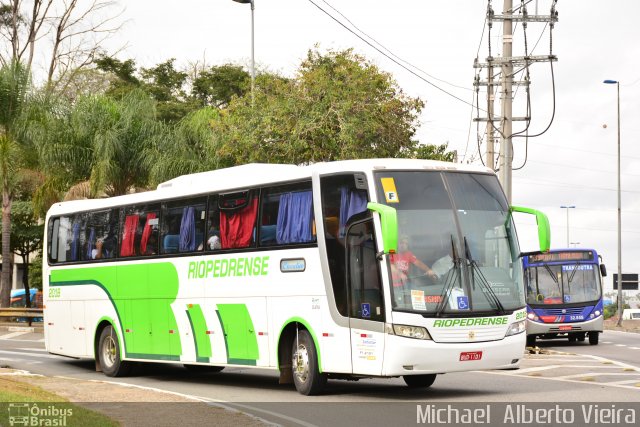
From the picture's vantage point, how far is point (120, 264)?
2211cm

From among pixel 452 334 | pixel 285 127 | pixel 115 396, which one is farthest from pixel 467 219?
pixel 285 127

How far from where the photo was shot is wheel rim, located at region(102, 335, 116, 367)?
2262cm

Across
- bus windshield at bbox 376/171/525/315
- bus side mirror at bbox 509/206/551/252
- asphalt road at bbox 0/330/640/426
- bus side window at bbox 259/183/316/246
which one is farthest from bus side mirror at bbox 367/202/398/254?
bus side mirror at bbox 509/206/551/252

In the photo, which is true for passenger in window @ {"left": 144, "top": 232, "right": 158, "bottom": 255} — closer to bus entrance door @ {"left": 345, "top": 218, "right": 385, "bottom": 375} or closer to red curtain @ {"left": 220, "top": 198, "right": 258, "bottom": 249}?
red curtain @ {"left": 220, "top": 198, "right": 258, "bottom": 249}

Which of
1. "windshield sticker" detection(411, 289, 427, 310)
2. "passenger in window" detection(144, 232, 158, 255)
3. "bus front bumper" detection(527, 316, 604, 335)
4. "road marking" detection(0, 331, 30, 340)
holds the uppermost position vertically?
"passenger in window" detection(144, 232, 158, 255)

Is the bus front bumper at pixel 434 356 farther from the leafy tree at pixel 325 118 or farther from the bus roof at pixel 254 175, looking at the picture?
the leafy tree at pixel 325 118

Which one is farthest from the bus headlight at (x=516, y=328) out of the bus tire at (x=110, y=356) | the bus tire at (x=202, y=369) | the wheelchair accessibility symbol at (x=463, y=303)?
the bus tire at (x=110, y=356)

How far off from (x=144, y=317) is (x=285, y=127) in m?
16.9

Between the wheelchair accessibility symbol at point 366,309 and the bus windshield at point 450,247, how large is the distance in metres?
0.49

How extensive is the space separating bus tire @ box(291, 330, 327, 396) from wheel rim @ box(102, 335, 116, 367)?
611 cm

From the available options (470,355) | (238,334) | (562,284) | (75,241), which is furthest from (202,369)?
(562,284)

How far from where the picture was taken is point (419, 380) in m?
18.1

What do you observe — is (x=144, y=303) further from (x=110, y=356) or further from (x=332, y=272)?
(x=332, y=272)

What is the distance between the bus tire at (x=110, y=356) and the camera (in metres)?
22.3
